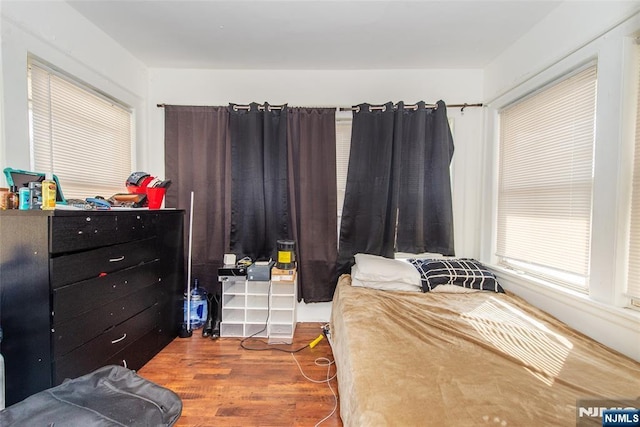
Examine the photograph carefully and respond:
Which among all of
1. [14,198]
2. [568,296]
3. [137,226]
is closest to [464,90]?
[568,296]

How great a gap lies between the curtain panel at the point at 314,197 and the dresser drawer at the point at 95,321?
4.24 ft

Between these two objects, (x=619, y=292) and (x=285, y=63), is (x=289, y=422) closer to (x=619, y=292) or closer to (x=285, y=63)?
(x=619, y=292)

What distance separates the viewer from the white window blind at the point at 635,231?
1273 mm

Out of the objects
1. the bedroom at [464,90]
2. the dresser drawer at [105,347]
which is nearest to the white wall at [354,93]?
the bedroom at [464,90]

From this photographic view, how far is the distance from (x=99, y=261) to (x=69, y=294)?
0.72 feet

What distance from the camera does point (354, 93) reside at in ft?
8.13

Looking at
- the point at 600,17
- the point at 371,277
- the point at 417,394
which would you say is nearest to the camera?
the point at 417,394

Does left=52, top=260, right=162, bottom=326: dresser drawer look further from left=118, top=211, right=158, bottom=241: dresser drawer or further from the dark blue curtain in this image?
the dark blue curtain

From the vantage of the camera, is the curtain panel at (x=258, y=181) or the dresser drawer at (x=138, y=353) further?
the curtain panel at (x=258, y=181)

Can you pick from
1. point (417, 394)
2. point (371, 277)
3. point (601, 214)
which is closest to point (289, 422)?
point (417, 394)

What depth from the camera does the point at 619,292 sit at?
1.32m

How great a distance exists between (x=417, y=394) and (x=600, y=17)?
89.7 inches

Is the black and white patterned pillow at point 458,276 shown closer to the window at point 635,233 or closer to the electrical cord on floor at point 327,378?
the window at point 635,233

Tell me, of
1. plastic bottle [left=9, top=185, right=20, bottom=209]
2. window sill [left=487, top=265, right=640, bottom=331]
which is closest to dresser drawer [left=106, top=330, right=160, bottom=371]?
plastic bottle [left=9, top=185, right=20, bottom=209]
